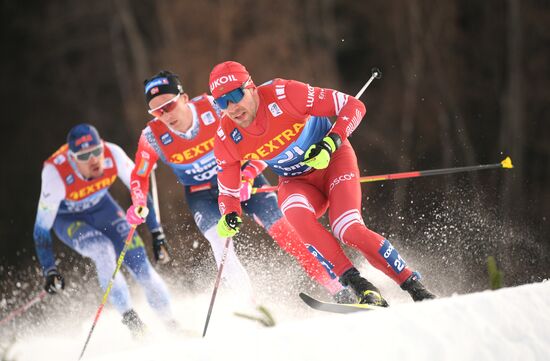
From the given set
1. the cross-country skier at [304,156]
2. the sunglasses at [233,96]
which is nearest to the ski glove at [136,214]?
the cross-country skier at [304,156]

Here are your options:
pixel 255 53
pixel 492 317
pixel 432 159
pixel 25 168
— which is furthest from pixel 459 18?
pixel 492 317

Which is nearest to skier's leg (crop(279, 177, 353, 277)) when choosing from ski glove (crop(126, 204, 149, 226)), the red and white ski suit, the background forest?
the red and white ski suit

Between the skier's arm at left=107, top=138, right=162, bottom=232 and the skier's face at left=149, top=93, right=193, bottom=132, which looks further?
the skier's arm at left=107, top=138, right=162, bottom=232

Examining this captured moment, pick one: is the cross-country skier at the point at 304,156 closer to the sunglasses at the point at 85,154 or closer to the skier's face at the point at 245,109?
the skier's face at the point at 245,109

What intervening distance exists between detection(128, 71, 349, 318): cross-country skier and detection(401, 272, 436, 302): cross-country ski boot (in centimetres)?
117

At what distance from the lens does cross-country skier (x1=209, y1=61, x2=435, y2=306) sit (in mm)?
4570

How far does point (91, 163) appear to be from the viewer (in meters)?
6.61

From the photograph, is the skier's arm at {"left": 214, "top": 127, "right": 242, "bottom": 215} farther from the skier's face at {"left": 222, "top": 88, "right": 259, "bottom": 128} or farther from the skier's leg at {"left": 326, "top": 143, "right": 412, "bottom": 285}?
the skier's leg at {"left": 326, "top": 143, "right": 412, "bottom": 285}

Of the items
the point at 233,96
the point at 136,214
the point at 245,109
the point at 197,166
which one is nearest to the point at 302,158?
the point at 245,109

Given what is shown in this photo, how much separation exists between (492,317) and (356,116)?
1602 millimetres

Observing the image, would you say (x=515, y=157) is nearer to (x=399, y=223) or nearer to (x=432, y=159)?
(x=432, y=159)

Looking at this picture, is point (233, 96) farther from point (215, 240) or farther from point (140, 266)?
point (140, 266)

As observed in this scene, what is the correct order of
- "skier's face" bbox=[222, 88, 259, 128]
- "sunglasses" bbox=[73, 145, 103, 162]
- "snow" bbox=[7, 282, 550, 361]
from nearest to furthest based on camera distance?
"snow" bbox=[7, 282, 550, 361] → "skier's face" bbox=[222, 88, 259, 128] → "sunglasses" bbox=[73, 145, 103, 162]

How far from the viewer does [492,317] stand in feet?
11.8
